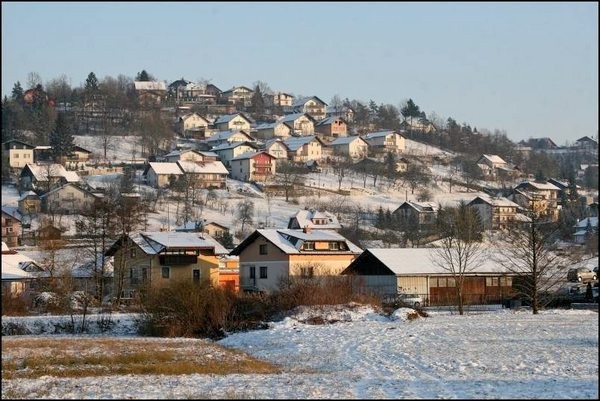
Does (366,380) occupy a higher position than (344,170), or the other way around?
(344,170)

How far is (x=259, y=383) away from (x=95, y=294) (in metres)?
36.4

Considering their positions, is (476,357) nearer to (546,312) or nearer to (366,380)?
(366,380)

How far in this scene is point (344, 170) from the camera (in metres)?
140

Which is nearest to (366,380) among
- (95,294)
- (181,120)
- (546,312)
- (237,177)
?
(546,312)

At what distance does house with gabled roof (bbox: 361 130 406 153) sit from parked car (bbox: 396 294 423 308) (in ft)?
353

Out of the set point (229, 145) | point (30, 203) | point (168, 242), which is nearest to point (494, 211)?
point (229, 145)

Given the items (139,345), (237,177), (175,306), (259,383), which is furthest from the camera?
(237,177)

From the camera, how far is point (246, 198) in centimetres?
11388

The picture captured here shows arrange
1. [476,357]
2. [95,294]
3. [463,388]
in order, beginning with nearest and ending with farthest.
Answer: [463,388] → [476,357] → [95,294]

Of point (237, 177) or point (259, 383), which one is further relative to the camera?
point (237, 177)

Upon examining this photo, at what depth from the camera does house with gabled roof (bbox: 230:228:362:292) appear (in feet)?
209

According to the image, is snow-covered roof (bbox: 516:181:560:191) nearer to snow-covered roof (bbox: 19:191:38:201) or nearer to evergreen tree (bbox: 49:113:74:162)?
evergreen tree (bbox: 49:113:74:162)

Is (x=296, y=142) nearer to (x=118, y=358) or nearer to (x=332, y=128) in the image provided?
(x=332, y=128)

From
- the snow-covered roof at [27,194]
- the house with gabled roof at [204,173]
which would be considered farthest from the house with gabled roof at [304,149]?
the snow-covered roof at [27,194]
